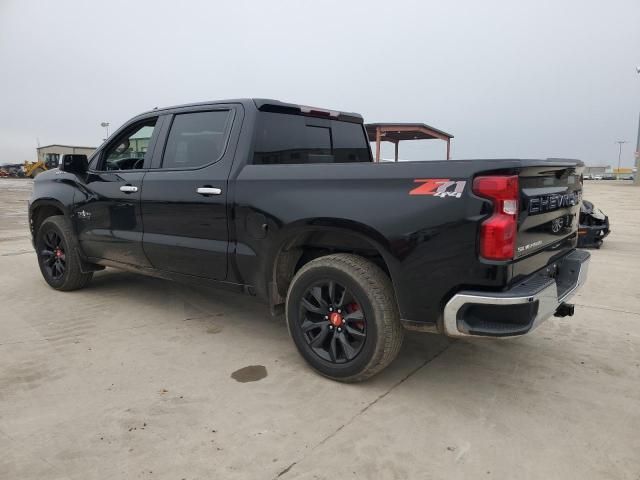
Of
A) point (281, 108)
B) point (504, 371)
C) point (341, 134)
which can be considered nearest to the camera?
point (504, 371)

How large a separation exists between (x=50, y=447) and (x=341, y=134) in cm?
323

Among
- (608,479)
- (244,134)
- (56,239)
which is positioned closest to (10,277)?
(56,239)

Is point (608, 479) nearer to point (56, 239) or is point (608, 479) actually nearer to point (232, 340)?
point (232, 340)

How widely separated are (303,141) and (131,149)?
5.98ft

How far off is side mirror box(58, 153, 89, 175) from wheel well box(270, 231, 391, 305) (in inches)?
102

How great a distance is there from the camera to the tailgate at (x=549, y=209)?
2670mm

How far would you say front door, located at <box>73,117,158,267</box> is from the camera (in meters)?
4.30

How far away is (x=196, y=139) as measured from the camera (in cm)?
397

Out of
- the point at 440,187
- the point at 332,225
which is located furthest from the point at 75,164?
the point at 440,187

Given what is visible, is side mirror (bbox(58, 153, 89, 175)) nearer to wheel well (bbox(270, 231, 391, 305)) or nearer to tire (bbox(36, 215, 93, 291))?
tire (bbox(36, 215, 93, 291))

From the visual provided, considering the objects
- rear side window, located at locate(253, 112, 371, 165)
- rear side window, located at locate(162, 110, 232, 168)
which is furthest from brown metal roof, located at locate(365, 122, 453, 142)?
rear side window, located at locate(162, 110, 232, 168)

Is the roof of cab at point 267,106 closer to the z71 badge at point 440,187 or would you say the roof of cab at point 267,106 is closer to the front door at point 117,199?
the front door at point 117,199

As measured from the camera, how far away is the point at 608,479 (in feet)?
7.30

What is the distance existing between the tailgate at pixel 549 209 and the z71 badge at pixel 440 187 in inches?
13.6
